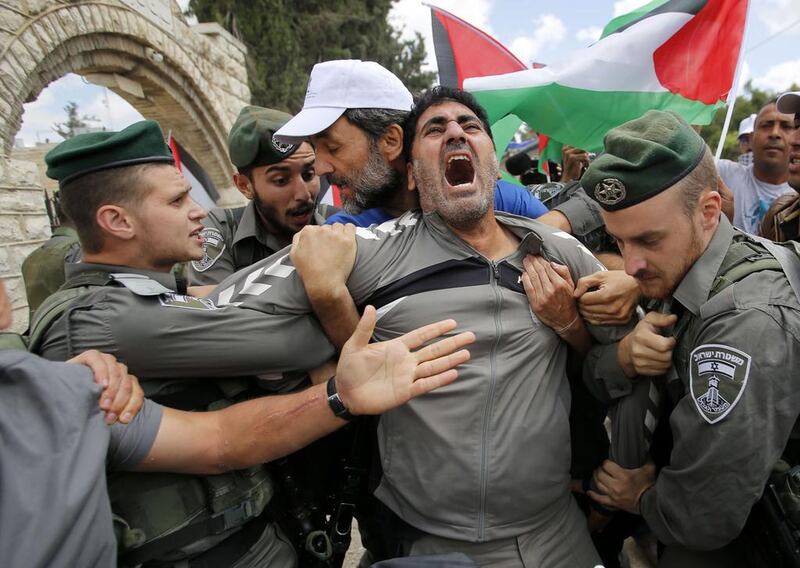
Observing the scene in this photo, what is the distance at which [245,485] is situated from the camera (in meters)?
1.49

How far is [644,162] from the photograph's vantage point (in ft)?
4.60

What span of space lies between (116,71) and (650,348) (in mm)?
7559

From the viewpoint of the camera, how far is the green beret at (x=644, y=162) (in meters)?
1.41

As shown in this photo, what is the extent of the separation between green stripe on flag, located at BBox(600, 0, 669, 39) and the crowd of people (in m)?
2.13

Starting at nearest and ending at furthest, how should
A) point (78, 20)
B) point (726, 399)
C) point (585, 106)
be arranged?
point (726, 399) < point (585, 106) < point (78, 20)

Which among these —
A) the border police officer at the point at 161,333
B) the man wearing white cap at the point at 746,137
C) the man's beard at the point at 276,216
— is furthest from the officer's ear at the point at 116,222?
the man wearing white cap at the point at 746,137

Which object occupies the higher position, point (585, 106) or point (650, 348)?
point (585, 106)

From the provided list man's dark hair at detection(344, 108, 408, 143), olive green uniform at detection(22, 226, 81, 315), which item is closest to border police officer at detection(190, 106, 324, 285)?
man's dark hair at detection(344, 108, 408, 143)

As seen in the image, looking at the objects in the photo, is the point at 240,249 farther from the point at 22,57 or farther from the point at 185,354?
the point at 22,57

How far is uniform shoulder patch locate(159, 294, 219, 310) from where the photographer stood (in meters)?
1.35

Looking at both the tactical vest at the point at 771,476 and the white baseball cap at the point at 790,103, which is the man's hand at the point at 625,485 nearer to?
the tactical vest at the point at 771,476

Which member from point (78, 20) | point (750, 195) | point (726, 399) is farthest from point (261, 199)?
point (78, 20)

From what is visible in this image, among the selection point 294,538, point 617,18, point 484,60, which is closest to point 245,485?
point 294,538

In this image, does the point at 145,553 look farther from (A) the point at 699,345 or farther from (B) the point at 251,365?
(A) the point at 699,345
